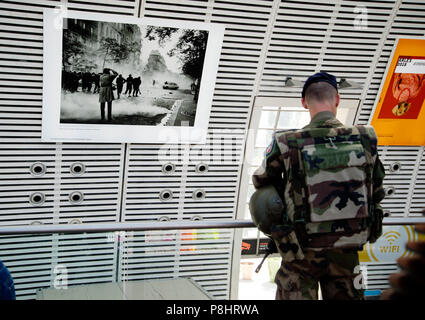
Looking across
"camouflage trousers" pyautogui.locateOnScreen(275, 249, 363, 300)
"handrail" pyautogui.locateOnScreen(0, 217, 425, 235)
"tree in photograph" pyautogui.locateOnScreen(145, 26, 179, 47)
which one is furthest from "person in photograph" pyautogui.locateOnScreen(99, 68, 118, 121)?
"camouflage trousers" pyautogui.locateOnScreen(275, 249, 363, 300)

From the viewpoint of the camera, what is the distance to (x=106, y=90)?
653 centimetres

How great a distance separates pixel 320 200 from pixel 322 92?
2.23ft

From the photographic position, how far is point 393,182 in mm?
8375

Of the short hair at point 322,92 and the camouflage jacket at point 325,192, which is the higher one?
the short hair at point 322,92

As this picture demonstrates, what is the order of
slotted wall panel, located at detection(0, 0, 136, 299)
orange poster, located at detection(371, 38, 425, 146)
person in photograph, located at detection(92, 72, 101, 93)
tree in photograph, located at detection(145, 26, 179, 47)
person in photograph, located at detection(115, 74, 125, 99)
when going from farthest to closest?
orange poster, located at detection(371, 38, 425, 146)
person in photograph, located at detection(115, 74, 125, 99)
person in photograph, located at detection(92, 72, 101, 93)
tree in photograph, located at detection(145, 26, 179, 47)
slotted wall panel, located at detection(0, 0, 136, 299)

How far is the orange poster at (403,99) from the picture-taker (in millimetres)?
7074

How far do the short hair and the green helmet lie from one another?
24.6 inches

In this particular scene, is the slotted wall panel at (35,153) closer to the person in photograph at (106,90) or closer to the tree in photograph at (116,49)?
the tree in photograph at (116,49)

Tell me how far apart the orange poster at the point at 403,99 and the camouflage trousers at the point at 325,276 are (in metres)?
5.50

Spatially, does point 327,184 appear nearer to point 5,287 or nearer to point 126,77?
point 5,287

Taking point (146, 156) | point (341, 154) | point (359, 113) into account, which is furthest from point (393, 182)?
point (341, 154)

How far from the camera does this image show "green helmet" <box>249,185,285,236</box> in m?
2.62

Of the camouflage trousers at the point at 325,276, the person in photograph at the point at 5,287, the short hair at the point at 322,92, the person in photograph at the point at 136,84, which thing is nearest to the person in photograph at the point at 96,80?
the person in photograph at the point at 136,84

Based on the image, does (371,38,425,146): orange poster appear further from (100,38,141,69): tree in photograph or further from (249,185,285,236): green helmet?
(249,185,285,236): green helmet
